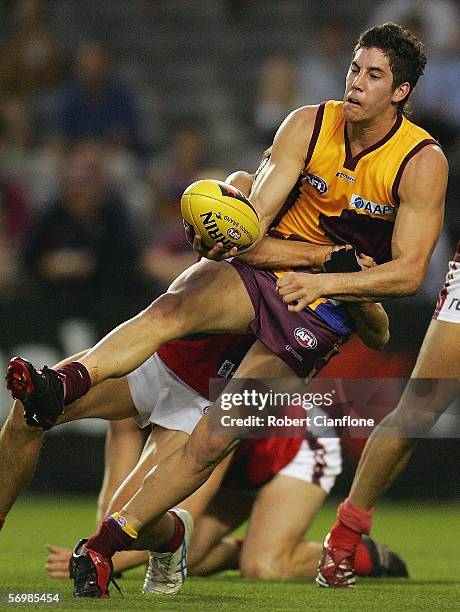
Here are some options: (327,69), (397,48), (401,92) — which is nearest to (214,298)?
(401,92)

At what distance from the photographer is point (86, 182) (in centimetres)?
1022

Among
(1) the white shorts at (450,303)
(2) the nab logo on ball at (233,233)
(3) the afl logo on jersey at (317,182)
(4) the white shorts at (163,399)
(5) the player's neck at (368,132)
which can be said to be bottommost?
(4) the white shorts at (163,399)

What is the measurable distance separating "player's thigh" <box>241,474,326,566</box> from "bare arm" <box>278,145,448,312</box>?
1.64 metres

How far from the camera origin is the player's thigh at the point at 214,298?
18.0 feet

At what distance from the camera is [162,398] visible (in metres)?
6.15

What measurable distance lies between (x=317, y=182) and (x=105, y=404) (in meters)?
1.35

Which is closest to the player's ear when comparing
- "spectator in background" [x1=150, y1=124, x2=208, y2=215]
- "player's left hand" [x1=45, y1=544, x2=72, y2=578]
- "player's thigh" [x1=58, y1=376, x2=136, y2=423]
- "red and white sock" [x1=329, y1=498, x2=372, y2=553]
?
"player's thigh" [x1=58, y1=376, x2=136, y2=423]

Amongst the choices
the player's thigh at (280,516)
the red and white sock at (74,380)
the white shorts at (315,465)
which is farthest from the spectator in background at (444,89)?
the red and white sock at (74,380)

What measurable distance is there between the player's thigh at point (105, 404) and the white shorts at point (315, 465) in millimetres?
1174

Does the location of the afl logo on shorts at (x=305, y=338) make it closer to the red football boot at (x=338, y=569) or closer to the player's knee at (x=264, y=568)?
the red football boot at (x=338, y=569)

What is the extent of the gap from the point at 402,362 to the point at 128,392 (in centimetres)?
412

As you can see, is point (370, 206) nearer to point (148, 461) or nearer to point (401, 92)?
point (401, 92)

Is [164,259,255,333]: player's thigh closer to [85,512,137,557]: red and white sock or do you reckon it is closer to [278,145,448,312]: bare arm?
[278,145,448,312]: bare arm

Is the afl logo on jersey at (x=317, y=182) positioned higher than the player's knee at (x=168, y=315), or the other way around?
the afl logo on jersey at (x=317, y=182)
